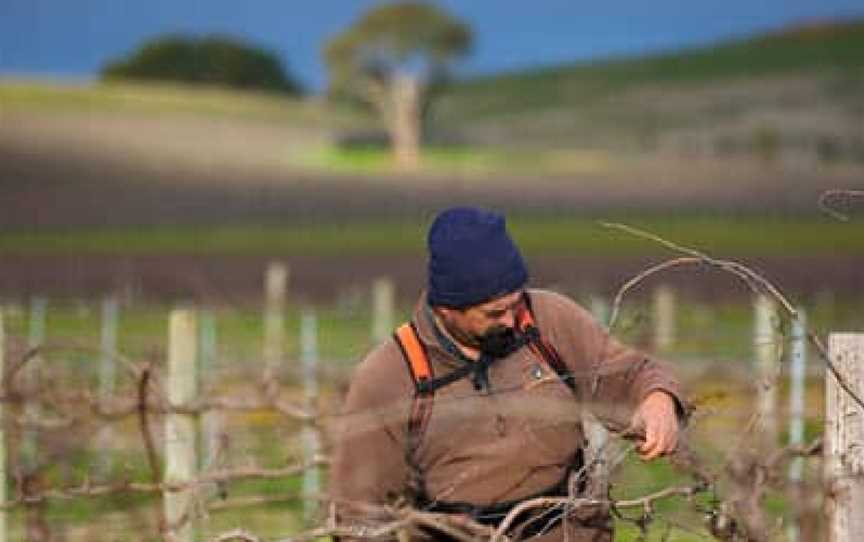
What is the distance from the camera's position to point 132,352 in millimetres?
21484

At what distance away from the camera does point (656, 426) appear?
6.07 meters

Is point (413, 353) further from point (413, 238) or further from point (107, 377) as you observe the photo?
point (413, 238)

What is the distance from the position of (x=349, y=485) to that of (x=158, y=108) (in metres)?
89.4

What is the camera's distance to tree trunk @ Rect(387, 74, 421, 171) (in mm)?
99188

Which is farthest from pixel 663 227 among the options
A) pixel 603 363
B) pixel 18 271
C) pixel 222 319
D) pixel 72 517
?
pixel 603 363

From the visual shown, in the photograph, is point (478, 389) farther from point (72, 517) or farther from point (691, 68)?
point (691, 68)

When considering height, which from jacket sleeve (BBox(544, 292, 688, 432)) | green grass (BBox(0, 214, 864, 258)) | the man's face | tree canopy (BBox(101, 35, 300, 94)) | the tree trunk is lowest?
jacket sleeve (BBox(544, 292, 688, 432))

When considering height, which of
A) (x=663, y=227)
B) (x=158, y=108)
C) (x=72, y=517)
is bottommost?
(x=72, y=517)

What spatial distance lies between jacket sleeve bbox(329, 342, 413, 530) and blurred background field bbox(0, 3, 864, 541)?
700 millimetres

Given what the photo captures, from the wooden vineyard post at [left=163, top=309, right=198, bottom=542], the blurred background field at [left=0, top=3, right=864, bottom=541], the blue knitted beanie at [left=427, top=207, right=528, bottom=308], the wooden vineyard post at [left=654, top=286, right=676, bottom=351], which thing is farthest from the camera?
the wooden vineyard post at [left=654, top=286, right=676, bottom=351]

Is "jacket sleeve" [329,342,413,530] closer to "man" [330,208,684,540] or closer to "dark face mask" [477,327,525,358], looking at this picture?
"man" [330,208,684,540]

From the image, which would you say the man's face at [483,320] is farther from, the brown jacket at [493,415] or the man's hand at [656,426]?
the man's hand at [656,426]

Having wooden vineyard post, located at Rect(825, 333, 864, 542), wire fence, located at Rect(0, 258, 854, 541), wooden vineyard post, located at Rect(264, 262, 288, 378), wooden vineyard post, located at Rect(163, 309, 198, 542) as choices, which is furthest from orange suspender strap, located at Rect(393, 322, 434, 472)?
wooden vineyard post, located at Rect(264, 262, 288, 378)

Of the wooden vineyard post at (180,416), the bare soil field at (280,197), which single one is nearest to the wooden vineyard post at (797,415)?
the wooden vineyard post at (180,416)
